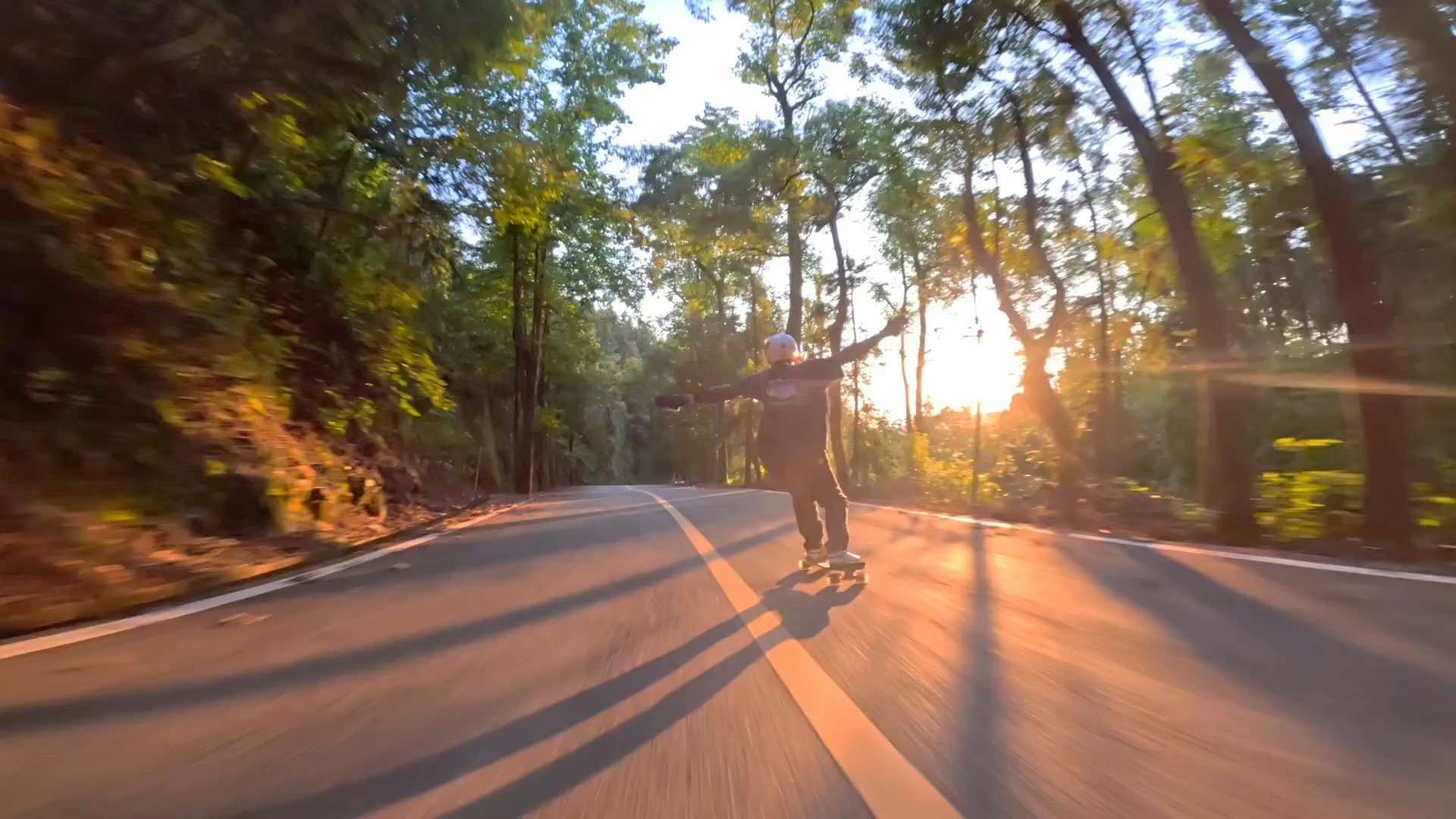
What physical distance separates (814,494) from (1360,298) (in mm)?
6725

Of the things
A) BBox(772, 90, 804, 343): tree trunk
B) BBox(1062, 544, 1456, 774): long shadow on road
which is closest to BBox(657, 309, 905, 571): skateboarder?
BBox(1062, 544, 1456, 774): long shadow on road

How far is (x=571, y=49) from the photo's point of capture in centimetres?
2072

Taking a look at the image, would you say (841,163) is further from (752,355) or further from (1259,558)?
(752,355)

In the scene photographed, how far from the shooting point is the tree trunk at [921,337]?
3397 cm

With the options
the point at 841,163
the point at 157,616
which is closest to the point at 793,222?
the point at 841,163

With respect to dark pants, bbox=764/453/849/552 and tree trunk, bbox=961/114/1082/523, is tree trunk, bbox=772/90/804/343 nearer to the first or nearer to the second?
tree trunk, bbox=961/114/1082/523

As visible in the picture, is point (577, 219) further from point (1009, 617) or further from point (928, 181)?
point (1009, 617)

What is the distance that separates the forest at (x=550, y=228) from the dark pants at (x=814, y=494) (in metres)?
1.43

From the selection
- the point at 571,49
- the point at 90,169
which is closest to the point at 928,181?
the point at 571,49

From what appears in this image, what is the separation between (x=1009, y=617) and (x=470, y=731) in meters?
3.51

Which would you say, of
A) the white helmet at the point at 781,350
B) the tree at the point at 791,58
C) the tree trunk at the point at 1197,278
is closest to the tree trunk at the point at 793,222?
the tree at the point at 791,58

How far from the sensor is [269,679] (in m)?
4.68

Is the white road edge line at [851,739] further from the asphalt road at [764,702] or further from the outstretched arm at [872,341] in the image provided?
the outstretched arm at [872,341]

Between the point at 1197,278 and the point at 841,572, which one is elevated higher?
the point at 1197,278
